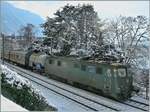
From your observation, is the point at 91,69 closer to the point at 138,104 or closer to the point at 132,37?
the point at 138,104

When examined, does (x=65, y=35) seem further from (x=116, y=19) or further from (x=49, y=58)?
(x=116, y=19)

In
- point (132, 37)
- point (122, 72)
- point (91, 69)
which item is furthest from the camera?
point (132, 37)

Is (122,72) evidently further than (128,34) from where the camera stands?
No

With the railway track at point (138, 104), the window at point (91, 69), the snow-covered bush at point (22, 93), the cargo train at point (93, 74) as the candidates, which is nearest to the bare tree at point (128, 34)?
the cargo train at point (93, 74)

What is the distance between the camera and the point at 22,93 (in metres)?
9.23

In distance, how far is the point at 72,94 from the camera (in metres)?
12.8

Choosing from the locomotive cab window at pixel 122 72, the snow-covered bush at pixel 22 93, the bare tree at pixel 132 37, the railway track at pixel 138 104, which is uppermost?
the bare tree at pixel 132 37

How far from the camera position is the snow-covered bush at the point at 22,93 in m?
8.84

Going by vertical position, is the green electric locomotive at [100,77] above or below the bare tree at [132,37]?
below

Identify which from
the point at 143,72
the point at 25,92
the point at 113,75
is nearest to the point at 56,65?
the point at 143,72

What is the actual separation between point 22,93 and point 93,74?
17.3 ft

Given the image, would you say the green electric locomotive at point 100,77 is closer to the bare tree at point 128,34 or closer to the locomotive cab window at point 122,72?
the locomotive cab window at point 122,72

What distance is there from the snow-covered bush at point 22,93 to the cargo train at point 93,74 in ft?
12.5

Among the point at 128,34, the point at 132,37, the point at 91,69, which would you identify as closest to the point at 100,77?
the point at 91,69
